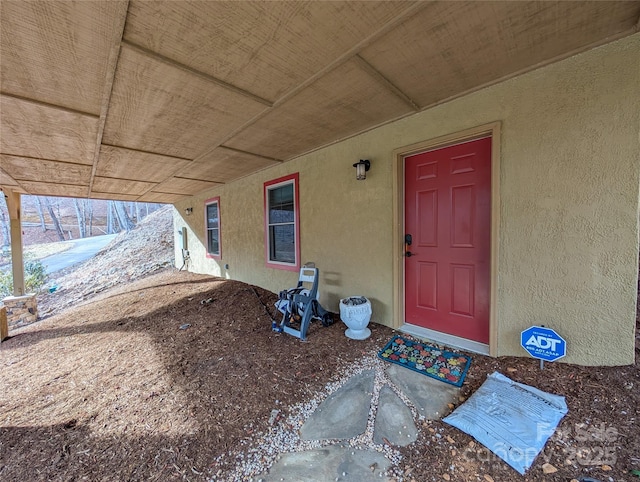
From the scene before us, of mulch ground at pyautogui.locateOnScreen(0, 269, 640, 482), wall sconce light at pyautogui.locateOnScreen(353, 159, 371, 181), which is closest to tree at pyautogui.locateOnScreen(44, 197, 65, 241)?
mulch ground at pyautogui.locateOnScreen(0, 269, 640, 482)

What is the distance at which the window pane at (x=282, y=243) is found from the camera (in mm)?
4371

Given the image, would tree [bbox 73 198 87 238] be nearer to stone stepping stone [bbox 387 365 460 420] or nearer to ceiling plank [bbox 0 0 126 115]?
ceiling plank [bbox 0 0 126 115]

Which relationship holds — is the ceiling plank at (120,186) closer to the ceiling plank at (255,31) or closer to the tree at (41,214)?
the ceiling plank at (255,31)

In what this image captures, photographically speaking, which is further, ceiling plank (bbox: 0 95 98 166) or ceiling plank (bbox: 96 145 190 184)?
ceiling plank (bbox: 96 145 190 184)

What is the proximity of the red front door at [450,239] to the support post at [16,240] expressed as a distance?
25.2 ft

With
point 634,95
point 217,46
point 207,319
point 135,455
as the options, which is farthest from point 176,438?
point 634,95

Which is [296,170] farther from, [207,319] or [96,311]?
[96,311]

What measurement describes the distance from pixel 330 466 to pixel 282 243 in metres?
3.53

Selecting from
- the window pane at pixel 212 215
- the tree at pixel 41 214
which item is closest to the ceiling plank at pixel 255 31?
the window pane at pixel 212 215

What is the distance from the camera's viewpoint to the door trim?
7.02ft

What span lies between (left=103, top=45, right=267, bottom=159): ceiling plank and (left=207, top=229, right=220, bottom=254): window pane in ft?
11.2

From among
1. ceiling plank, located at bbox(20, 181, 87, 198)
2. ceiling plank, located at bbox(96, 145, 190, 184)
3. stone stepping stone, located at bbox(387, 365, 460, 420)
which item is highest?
ceiling plank, located at bbox(96, 145, 190, 184)

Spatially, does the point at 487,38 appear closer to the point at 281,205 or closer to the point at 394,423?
the point at 394,423

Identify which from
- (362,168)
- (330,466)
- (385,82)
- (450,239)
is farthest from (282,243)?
(330,466)
